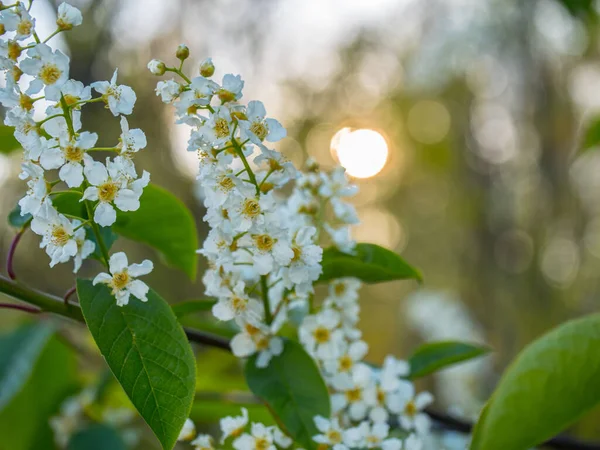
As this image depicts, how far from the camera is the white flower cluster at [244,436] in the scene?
2.44ft

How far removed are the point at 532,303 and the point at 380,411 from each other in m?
3.07

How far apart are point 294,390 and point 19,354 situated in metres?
0.78

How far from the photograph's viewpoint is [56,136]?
2.06 feet

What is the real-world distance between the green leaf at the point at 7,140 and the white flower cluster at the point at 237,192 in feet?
1.47

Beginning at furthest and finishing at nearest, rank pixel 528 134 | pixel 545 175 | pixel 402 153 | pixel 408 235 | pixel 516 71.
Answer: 1. pixel 408 235
2. pixel 402 153
3. pixel 528 134
4. pixel 516 71
5. pixel 545 175

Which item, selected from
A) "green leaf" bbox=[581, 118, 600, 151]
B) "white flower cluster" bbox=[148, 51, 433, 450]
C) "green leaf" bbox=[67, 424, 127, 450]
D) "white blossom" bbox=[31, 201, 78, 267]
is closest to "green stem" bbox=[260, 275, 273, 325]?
"white flower cluster" bbox=[148, 51, 433, 450]

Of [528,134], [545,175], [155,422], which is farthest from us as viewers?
[528,134]

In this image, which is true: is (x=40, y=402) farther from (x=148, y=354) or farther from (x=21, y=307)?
(x=148, y=354)

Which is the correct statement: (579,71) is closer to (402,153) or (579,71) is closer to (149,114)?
(149,114)

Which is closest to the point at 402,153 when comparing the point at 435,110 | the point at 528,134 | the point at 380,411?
the point at 435,110

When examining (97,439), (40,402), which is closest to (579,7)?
(97,439)

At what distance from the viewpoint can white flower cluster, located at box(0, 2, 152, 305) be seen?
2.05 feet

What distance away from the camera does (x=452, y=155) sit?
616cm

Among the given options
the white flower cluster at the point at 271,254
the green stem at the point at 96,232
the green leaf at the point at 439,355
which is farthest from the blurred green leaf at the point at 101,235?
the green leaf at the point at 439,355
